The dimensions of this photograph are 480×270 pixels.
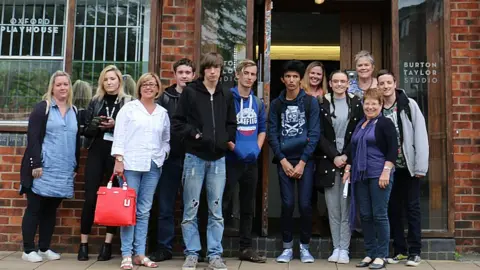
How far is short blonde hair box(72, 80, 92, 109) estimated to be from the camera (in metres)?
5.96

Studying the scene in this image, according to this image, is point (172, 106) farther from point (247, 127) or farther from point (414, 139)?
point (414, 139)

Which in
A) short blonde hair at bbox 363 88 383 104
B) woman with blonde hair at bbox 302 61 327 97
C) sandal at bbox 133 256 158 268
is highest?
woman with blonde hair at bbox 302 61 327 97

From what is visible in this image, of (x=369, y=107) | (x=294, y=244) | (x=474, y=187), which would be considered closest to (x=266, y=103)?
(x=369, y=107)

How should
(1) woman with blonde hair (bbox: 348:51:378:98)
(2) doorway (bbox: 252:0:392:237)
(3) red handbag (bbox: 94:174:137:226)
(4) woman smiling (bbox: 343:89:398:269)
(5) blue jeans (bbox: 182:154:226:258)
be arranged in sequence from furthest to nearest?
(2) doorway (bbox: 252:0:392:237) → (1) woman with blonde hair (bbox: 348:51:378:98) → (4) woman smiling (bbox: 343:89:398:269) → (5) blue jeans (bbox: 182:154:226:258) → (3) red handbag (bbox: 94:174:137:226)

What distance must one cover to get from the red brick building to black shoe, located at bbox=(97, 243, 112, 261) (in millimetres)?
419

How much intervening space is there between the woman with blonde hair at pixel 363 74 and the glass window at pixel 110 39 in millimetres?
2426

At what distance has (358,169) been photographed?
508 cm

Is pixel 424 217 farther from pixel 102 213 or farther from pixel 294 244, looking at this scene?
pixel 102 213

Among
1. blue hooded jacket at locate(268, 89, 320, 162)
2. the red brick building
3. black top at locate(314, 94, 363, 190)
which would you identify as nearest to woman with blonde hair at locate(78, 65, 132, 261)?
the red brick building

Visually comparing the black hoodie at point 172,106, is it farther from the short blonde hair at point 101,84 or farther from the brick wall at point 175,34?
the brick wall at point 175,34

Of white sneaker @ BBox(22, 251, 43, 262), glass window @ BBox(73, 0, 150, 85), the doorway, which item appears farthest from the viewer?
glass window @ BBox(73, 0, 150, 85)

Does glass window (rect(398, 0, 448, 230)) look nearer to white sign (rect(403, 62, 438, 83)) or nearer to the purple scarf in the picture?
white sign (rect(403, 62, 438, 83))

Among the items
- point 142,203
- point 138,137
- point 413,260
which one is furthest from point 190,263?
point 413,260

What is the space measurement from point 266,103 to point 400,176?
5.39 ft
